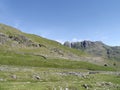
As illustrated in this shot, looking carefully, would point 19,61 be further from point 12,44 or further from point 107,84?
point 107,84

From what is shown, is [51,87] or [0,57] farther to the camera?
[0,57]

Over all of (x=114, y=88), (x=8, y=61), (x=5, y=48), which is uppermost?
(x=5, y=48)

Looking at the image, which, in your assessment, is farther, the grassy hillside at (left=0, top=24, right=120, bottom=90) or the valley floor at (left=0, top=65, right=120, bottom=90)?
the grassy hillside at (left=0, top=24, right=120, bottom=90)

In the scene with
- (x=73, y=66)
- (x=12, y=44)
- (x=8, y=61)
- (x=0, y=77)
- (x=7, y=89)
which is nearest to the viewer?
(x=7, y=89)

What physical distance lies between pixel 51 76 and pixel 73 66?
240ft

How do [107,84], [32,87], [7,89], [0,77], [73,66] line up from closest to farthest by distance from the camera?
[7,89] < [32,87] < [0,77] < [107,84] < [73,66]

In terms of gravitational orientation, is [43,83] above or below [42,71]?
below

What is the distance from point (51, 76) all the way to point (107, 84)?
2114 centimetres

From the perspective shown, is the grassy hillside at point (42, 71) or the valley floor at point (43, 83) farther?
the grassy hillside at point (42, 71)

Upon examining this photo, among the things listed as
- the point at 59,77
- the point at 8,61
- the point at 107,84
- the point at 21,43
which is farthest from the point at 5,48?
the point at 107,84

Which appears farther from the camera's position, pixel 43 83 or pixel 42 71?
pixel 42 71

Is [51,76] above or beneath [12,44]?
beneath

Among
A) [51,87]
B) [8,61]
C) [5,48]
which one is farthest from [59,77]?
[5,48]

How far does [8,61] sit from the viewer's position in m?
132
